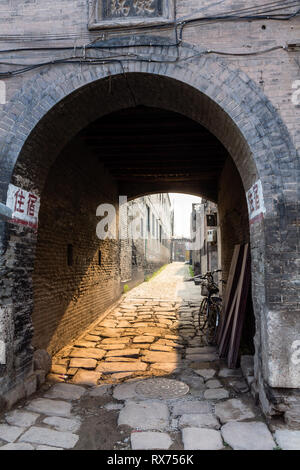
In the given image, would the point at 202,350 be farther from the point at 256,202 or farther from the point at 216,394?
the point at 256,202

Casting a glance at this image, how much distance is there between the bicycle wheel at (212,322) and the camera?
6046 millimetres

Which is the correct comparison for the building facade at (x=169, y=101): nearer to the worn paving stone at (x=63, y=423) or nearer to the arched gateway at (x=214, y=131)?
the arched gateway at (x=214, y=131)

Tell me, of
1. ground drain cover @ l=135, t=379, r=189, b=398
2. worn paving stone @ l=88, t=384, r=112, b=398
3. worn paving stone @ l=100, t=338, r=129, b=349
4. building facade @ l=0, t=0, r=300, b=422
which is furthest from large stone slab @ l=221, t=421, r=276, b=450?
worn paving stone @ l=100, t=338, r=129, b=349

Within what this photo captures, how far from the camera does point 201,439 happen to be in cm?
283

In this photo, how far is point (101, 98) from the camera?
404cm

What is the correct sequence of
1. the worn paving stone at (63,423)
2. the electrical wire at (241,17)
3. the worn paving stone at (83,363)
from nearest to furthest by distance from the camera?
the worn paving stone at (63,423) < the electrical wire at (241,17) < the worn paving stone at (83,363)

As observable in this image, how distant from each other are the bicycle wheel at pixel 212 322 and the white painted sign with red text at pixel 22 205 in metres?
3.96

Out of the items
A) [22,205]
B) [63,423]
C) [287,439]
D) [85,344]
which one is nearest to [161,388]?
[63,423]

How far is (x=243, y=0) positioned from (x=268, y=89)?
1173 mm

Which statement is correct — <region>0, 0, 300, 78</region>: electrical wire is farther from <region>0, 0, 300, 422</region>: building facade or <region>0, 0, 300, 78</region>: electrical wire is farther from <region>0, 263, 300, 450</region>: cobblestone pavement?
<region>0, 263, 300, 450</region>: cobblestone pavement

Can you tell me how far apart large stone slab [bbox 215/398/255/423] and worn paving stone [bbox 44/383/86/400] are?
5.62ft

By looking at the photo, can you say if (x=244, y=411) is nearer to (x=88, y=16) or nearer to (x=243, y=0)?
(x=243, y=0)

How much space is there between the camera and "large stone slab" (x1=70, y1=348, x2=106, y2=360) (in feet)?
17.2

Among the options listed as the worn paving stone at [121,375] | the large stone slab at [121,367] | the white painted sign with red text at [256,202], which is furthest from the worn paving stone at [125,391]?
the white painted sign with red text at [256,202]
